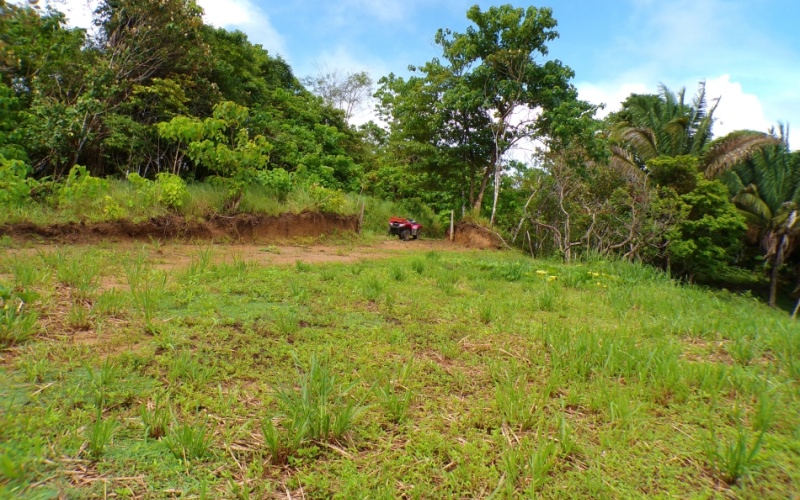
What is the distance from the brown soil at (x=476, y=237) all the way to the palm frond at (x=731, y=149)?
950 centimetres

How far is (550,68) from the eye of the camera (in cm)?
1293

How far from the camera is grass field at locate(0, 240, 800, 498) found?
59.2 inches

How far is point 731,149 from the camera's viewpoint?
15.3 m

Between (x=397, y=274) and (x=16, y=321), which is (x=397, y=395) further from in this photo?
(x=397, y=274)

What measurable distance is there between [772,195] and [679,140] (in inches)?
195

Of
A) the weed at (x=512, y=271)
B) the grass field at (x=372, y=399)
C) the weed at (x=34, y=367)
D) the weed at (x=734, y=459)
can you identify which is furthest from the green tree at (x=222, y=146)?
the weed at (x=734, y=459)

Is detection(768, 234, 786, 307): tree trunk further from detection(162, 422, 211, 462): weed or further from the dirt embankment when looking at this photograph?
detection(162, 422, 211, 462): weed

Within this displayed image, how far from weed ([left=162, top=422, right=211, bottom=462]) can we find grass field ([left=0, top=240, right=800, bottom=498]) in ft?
0.04

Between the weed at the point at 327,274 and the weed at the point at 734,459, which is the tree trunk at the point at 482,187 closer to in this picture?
the weed at the point at 327,274

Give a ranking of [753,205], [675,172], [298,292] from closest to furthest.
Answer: [298,292]
[675,172]
[753,205]

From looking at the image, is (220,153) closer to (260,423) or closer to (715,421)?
(260,423)

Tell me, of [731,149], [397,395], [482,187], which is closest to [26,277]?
[397,395]

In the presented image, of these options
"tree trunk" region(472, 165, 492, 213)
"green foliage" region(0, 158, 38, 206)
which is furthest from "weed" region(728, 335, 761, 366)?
"tree trunk" region(472, 165, 492, 213)

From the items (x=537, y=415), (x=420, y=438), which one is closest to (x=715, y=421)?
(x=537, y=415)
